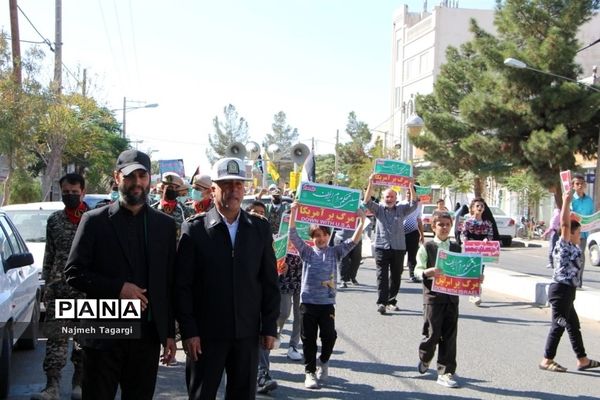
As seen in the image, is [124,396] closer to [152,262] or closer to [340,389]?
[152,262]

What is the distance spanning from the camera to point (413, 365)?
7.96m

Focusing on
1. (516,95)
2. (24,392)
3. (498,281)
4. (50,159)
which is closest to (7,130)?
(50,159)

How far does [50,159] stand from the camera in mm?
26672

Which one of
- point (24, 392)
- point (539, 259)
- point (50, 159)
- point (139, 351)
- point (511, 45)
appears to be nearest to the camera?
point (139, 351)

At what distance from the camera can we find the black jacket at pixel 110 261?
415cm

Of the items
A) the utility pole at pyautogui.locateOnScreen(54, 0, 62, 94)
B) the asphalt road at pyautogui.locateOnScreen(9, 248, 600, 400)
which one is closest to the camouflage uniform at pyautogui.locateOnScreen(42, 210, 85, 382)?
the asphalt road at pyautogui.locateOnScreen(9, 248, 600, 400)

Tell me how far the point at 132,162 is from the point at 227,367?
1320 millimetres

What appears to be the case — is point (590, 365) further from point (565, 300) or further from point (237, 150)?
point (237, 150)

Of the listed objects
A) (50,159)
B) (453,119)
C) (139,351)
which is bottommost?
(139,351)

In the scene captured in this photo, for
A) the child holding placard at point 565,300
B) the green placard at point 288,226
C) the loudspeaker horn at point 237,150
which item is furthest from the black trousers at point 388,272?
the loudspeaker horn at point 237,150

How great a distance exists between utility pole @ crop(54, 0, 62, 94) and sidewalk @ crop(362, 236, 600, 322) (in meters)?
16.2

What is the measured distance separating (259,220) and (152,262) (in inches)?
27.9

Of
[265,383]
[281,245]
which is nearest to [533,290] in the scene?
[281,245]

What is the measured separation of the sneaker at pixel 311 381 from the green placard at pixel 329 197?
1687 mm
